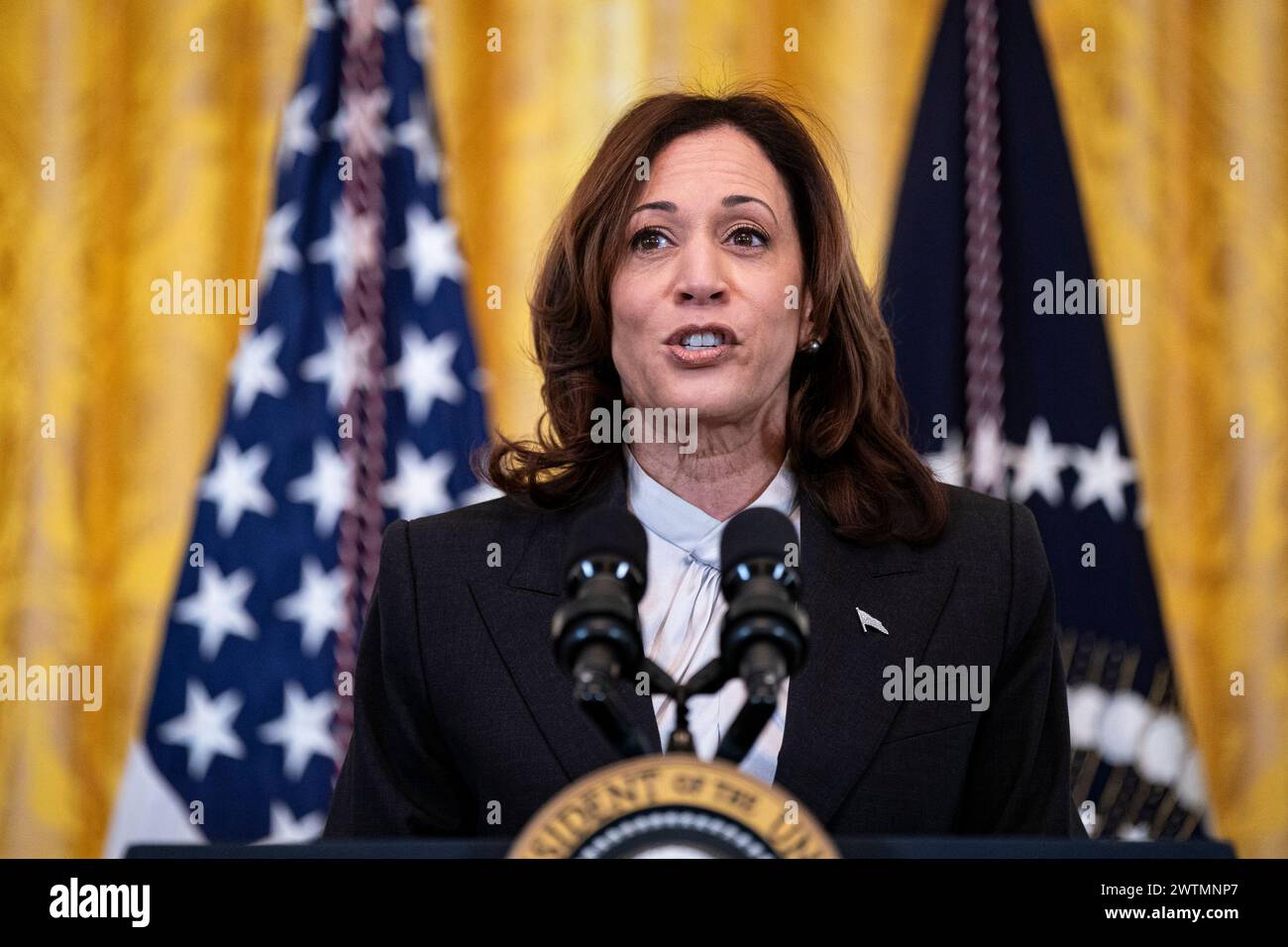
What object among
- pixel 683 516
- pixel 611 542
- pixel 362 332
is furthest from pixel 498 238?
pixel 611 542

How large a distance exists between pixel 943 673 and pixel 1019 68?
1.85m

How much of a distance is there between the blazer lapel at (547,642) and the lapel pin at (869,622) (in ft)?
0.95

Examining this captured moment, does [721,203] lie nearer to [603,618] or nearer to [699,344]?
[699,344]

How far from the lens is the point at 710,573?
1871mm

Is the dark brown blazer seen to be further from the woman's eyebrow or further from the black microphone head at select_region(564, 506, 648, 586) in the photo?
the black microphone head at select_region(564, 506, 648, 586)

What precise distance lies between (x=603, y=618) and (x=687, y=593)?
861 mm

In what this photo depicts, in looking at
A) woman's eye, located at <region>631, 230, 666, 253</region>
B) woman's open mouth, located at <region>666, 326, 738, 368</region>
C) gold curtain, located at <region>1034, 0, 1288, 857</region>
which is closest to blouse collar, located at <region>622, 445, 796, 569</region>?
woman's open mouth, located at <region>666, 326, 738, 368</region>

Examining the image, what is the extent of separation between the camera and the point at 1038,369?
3.04m

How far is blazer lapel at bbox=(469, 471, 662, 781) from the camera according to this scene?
5.36 feet

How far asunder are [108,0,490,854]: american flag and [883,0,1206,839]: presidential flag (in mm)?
1021

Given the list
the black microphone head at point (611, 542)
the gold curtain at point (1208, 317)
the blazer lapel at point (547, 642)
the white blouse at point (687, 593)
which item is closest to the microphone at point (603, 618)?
the black microphone head at point (611, 542)

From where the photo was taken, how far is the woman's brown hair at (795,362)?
1938 millimetres

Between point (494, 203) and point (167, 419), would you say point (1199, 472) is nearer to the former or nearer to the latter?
point (494, 203)
